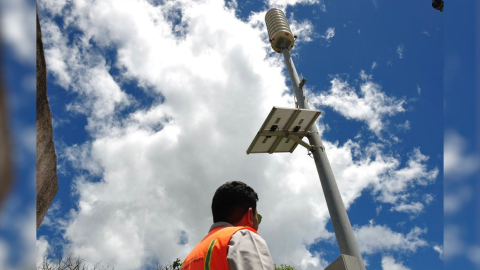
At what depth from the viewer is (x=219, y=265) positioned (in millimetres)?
2285

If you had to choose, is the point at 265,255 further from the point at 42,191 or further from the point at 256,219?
the point at 42,191

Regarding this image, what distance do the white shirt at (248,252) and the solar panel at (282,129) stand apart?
179 inches

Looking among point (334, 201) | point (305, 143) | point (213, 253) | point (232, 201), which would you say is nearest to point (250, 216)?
point (232, 201)

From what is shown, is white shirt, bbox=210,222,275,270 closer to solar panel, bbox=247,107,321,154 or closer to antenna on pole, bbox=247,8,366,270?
antenna on pole, bbox=247,8,366,270

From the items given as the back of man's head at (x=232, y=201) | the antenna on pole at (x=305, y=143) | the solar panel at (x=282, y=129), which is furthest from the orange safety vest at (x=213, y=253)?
the solar panel at (x=282, y=129)

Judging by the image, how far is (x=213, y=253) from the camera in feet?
7.66

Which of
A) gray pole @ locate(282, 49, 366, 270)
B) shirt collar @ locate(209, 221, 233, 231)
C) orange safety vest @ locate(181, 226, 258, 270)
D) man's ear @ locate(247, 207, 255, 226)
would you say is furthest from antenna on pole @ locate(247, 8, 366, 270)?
A: orange safety vest @ locate(181, 226, 258, 270)

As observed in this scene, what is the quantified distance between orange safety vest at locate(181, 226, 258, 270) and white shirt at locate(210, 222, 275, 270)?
0.05 m

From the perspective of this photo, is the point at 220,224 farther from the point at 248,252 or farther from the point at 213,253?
the point at 248,252

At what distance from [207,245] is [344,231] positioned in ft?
13.5

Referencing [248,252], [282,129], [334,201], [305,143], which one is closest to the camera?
[248,252]

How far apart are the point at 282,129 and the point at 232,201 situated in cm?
454

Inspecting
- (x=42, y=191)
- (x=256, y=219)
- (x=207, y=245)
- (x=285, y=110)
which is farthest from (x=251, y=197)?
(x=285, y=110)

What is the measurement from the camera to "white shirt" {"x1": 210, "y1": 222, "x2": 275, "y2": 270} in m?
2.18
